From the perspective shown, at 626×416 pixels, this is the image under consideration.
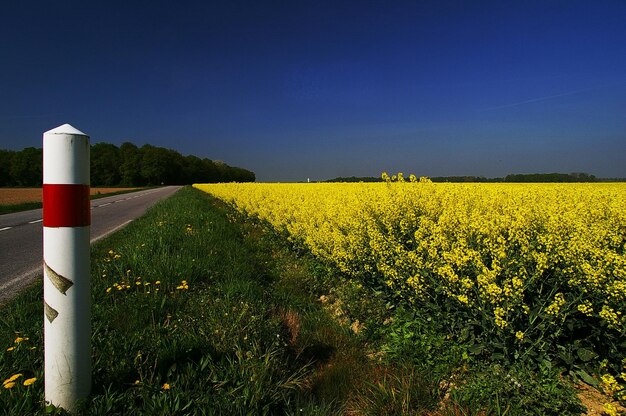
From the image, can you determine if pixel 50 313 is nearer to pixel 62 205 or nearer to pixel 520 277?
pixel 62 205

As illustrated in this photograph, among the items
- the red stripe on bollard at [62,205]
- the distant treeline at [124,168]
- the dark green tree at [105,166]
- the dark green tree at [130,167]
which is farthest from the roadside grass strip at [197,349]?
the dark green tree at [105,166]

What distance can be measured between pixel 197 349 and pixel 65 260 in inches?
46.6

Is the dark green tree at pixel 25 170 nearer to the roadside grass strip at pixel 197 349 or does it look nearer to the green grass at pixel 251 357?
the roadside grass strip at pixel 197 349

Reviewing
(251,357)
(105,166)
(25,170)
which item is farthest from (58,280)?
(105,166)

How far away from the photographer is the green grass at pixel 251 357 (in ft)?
6.67

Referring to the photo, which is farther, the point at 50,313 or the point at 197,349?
the point at 197,349

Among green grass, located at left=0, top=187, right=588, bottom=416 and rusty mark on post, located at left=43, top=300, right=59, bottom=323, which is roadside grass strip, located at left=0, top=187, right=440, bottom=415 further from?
rusty mark on post, located at left=43, top=300, right=59, bottom=323

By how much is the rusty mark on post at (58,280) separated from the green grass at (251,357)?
602 mm

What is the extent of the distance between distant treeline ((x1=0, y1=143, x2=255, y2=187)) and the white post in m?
98.4

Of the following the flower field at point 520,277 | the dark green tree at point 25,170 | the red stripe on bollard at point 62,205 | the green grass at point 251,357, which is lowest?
the green grass at point 251,357

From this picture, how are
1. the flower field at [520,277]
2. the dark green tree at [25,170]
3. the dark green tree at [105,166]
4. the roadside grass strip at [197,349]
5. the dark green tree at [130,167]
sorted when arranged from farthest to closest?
the dark green tree at [130,167] → the dark green tree at [105,166] → the dark green tree at [25,170] → the flower field at [520,277] → the roadside grass strip at [197,349]

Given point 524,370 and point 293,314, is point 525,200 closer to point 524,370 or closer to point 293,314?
point 524,370

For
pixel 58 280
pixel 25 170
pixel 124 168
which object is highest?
pixel 124 168

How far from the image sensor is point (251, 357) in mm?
2369
